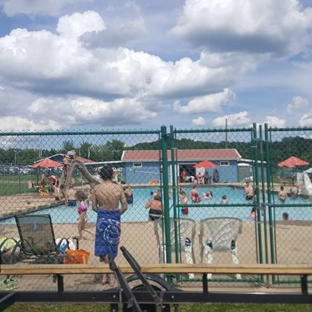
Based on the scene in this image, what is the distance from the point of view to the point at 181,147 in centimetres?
656

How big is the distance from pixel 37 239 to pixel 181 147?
9.26 feet

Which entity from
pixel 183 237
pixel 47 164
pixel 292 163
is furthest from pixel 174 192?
pixel 47 164

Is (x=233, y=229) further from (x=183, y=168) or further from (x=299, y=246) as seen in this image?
(x=299, y=246)

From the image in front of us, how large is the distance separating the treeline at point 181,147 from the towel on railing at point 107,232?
2.43 ft

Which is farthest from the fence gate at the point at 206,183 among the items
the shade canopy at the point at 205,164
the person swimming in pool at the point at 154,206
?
the person swimming in pool at the point at 154,206

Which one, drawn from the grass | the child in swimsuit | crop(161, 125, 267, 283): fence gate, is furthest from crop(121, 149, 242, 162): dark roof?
the grass

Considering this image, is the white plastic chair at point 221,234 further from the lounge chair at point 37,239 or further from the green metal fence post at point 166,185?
the lounge chair at point 37,239

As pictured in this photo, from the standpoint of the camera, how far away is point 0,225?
1057cm

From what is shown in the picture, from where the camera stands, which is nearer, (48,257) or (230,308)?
(230,308)

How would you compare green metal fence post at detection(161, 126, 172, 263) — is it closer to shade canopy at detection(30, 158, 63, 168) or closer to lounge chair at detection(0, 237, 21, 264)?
shade canopy at detection(30, 158, 63, 168)

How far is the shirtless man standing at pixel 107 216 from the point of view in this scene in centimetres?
636

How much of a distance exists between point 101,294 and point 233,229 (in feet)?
10.1

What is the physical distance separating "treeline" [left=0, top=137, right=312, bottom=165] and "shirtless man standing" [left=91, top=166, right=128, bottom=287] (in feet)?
1.37

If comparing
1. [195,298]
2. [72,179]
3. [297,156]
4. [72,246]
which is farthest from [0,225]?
[195,298]
